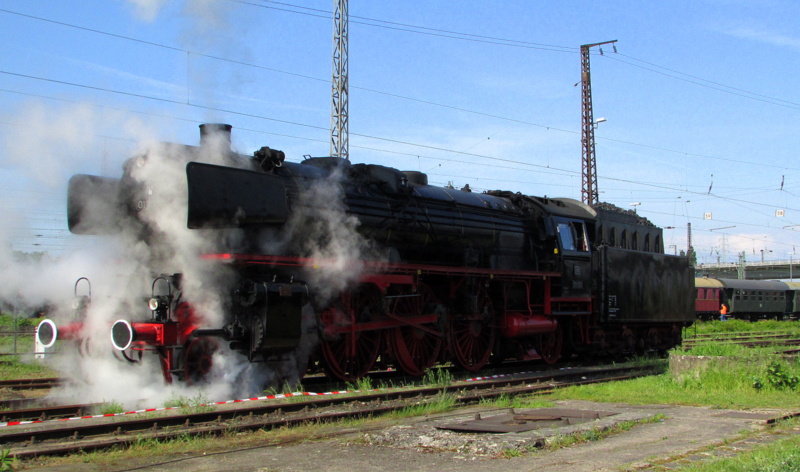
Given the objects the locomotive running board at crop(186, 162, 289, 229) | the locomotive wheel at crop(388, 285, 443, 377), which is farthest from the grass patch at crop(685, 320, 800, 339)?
the locomotive running board at crop(186, 162, 289, 229)

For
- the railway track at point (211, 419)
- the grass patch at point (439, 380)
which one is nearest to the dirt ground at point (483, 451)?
the railway track at point (211, 419)

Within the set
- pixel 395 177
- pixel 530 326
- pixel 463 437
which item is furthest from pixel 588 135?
pixel 463 437

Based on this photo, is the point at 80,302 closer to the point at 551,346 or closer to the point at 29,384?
the point at 29,384

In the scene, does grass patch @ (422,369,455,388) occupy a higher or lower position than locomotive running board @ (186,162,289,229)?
lower

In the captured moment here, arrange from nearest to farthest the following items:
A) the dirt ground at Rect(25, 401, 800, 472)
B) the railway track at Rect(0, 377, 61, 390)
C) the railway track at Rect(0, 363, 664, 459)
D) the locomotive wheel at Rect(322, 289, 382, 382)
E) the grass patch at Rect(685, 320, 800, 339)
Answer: the dirt ground at Rect(25, 401, 800, 472), the railway track at Rect(0, 363, 664, 459), the locomotive wheel at Rect(322, 289, 382, 382), the railway track at Rect(0, 377, 61, 390), the grass patch at Rect(685, 320, 800, 339)

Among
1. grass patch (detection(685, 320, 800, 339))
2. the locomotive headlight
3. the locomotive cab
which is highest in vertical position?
the locomotive cab

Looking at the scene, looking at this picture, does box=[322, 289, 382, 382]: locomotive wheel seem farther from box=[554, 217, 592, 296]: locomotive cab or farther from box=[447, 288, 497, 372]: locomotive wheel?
box=[554, 217, 592, 296]: locomotive cab

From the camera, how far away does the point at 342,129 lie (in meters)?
20.0

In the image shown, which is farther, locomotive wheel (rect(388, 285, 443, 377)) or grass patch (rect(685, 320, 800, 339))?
grass patch (rect(685, 320, 800, 339))

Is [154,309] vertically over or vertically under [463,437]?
over

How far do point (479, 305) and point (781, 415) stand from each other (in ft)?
23.6

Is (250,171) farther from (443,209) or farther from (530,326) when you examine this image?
(530,326)

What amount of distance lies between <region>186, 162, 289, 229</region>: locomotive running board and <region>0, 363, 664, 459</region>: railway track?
2530mm

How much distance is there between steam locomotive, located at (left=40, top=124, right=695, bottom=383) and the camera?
33.8ft
